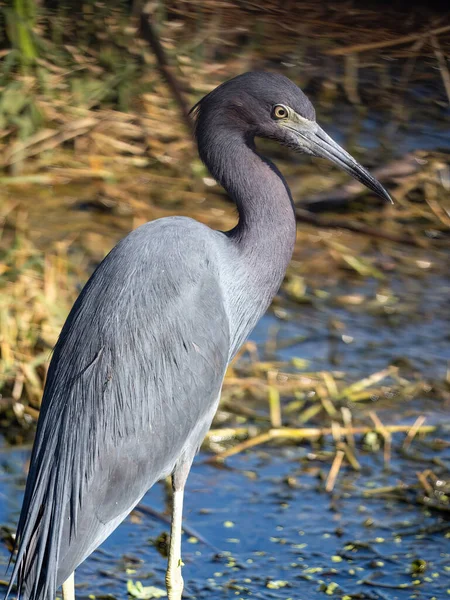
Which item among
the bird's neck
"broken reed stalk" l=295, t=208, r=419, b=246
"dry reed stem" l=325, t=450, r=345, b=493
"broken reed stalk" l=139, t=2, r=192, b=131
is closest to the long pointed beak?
the bird's neck

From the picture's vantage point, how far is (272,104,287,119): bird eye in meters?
2.92

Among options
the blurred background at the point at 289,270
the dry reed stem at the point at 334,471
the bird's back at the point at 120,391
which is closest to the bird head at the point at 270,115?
the blurred background at the point at 289,270

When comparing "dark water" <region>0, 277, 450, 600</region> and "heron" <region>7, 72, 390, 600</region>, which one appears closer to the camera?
"heron" <region>7, 72, 390, 600</region>

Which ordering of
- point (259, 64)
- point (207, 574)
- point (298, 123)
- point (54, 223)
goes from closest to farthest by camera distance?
1. point (298, 123)
2. point (207, 574)
3. point (54, 223)
4. point (259, 64)

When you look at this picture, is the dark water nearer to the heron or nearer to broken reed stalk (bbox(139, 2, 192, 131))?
the heron

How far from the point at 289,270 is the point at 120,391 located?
2.39 m

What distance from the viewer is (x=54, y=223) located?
17.0 feet

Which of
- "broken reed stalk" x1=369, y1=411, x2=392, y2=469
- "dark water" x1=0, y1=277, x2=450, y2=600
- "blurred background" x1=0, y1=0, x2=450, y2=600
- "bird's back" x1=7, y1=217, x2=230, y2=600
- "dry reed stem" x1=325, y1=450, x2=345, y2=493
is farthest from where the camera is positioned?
"broken reed stalk" x1=369, y1=411, x2=392, y2=469

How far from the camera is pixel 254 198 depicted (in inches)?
117

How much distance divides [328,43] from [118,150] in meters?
1.27

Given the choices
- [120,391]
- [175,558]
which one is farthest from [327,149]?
[175,558]

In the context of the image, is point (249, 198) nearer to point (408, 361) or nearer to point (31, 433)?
point (31, 433)

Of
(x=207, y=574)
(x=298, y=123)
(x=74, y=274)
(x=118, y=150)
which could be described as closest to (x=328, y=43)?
(x=118, y=150)

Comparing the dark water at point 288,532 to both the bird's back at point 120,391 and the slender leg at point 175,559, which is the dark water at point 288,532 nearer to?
the slender leg at point 175,559
